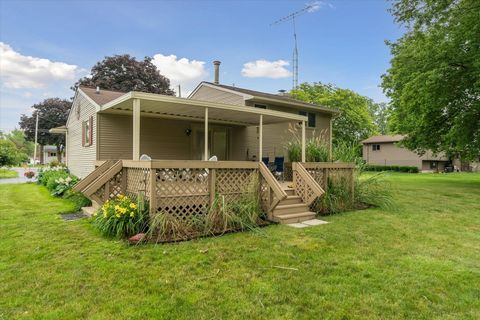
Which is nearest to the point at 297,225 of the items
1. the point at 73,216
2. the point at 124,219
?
the point at 124,219

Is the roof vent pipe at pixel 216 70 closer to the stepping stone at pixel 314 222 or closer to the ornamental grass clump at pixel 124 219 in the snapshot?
the stepping stone at pixel 314 222

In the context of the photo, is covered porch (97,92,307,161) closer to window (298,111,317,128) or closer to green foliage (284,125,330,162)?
green foliage (284,125,330,162)

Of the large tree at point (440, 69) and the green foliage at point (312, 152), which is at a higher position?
the large tree at point (440, 69)

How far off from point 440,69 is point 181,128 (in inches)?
442

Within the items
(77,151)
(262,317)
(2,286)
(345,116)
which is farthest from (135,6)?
(345,116)

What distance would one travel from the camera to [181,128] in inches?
472

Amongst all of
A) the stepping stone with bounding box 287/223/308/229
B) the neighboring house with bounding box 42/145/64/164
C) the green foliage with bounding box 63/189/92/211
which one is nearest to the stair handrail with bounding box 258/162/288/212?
the stepping stone with bounding box 287/223/308/229

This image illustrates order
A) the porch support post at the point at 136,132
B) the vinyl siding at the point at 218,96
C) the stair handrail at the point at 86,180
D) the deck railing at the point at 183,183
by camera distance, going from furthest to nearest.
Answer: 1. the vinyl siding at the point at 218,96
2. the stair handrail at the point at 86,180
3. the porch support post at the point at 136,132
4. the deck railing at the point at 183,183

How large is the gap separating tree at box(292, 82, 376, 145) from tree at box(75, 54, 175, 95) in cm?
1547

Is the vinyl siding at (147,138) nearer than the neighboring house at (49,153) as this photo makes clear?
Yes

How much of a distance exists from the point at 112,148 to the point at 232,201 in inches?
244

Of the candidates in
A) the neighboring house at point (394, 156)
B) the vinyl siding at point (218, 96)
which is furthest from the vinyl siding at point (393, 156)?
the vinyl siding at point (218, 96)

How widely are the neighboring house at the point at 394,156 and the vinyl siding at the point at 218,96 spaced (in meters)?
26.5

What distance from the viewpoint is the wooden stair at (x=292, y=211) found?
262 inches
